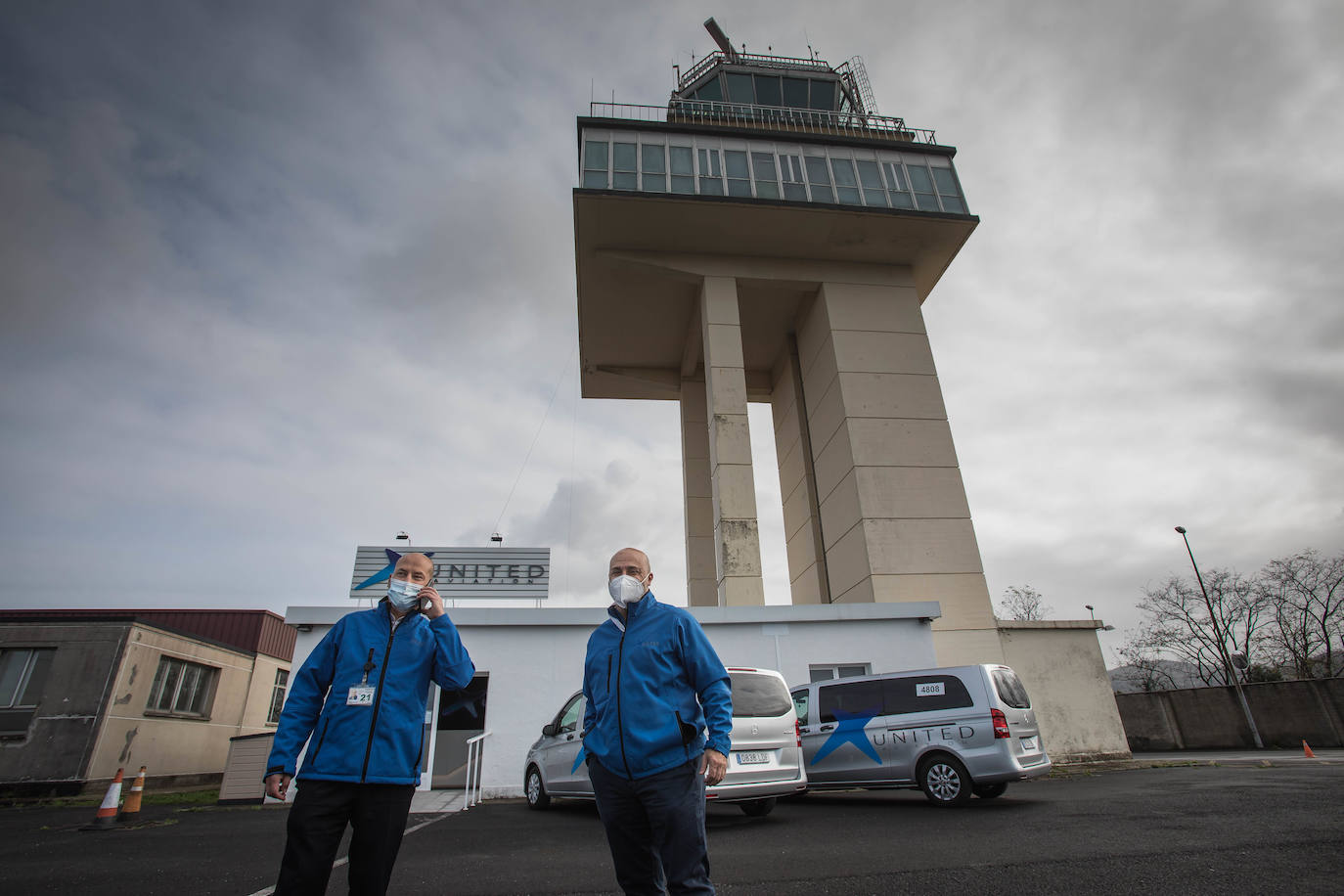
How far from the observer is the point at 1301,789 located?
23.6 ft

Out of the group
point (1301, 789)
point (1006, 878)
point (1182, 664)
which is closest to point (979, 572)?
point (1301, 789)

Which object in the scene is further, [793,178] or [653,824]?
[793,178]

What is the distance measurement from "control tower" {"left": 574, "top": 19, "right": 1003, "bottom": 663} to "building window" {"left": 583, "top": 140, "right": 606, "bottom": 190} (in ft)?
0.14

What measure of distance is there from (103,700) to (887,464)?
62.6 ft

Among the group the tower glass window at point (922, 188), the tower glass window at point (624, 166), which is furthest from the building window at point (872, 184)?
the tower glass window at point (624, 166)

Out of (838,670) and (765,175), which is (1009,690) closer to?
(838,670)

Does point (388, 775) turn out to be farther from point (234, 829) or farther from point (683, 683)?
point (234, 829)

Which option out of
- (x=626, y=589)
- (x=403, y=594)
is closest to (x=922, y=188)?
(x=626, y=589)

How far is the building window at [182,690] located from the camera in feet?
53.5

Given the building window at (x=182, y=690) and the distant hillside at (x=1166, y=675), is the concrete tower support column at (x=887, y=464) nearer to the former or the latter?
the building window at (x=182, y=690)

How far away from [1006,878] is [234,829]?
7.69m

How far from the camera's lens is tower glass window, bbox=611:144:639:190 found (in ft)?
68.0

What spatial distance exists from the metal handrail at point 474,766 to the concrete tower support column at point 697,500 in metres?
11.7

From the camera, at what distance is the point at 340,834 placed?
2.45 meters
